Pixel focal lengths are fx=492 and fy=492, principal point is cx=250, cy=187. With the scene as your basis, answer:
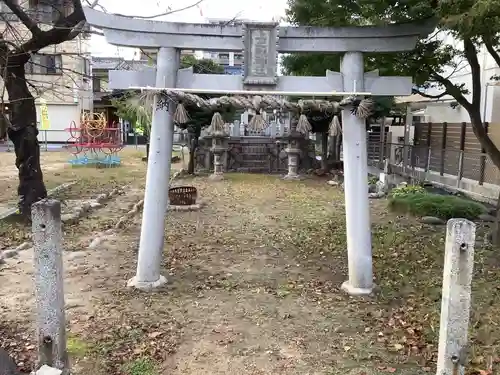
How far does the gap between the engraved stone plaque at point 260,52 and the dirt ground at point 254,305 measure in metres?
2.72

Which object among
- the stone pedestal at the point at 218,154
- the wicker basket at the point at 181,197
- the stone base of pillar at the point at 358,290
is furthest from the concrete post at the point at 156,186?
the stone pedestal at the point at 218,154

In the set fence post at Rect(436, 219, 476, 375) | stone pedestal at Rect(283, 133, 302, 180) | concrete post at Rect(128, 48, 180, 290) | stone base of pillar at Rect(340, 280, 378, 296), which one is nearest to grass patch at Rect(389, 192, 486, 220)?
stone base of pillar at Rect(340, 280, 378, 296)

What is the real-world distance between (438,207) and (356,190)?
211 inches

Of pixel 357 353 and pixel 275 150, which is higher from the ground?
pixel 275 150

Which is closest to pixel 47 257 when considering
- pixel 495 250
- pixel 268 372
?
pixel 268 372

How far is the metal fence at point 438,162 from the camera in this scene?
11880mm

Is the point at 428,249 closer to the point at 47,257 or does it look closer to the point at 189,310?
the point at 189,310

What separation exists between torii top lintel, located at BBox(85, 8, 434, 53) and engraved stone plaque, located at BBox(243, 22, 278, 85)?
0.36ft

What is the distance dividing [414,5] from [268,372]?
5.68 meters

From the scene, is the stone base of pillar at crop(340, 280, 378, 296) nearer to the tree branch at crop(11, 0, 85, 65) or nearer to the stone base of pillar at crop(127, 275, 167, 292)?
the stone base of pillar at crop(127, 275, 167, 292)

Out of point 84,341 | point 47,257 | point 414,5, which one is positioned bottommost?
point 84,341

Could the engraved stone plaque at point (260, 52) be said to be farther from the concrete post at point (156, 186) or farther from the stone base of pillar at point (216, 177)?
the stone base of pillar at point (216, 177)

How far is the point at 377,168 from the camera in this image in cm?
1833

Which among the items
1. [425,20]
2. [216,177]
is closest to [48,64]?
[216,177]
